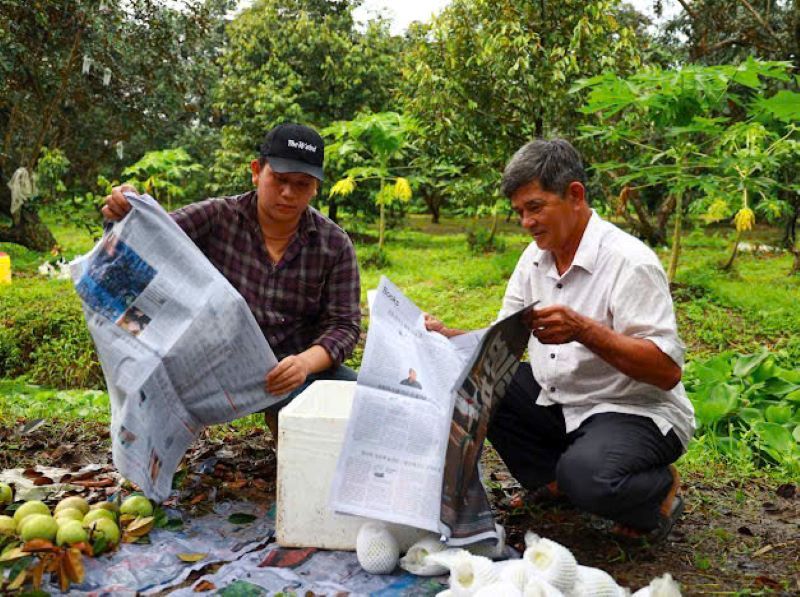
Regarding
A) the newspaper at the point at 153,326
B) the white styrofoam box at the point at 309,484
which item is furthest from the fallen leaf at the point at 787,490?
the newspaper at the point at 153,326

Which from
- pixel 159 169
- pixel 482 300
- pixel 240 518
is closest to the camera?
pixel 240 518

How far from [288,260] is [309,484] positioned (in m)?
0.90

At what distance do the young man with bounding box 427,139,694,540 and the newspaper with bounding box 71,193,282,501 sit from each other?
0.71m

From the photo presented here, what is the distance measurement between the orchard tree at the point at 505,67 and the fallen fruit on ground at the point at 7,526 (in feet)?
20.2

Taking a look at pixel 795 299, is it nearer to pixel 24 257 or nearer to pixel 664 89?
pixel 664 89

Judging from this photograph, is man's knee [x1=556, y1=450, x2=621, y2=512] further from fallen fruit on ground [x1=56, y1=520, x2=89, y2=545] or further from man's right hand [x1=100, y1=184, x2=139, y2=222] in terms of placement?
man's right hand [x1=100, y1=184, x2=139, y2=222]

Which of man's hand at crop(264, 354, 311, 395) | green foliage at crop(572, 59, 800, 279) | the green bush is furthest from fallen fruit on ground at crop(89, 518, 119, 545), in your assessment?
green foliage at crop(572, 59, 800, 279)

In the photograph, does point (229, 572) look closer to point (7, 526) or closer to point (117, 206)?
point (7, 526)

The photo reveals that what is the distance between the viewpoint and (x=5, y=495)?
2434 millimetres

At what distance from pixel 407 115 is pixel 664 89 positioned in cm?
371

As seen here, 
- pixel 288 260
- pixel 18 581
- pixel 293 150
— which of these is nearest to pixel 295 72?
pixel 288 260

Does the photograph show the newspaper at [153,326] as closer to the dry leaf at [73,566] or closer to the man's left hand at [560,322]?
the dry leaf at [73,566]

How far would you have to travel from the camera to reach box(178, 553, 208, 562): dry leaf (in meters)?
2.24

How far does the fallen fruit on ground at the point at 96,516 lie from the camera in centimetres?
223
